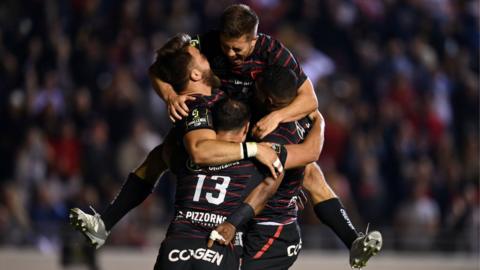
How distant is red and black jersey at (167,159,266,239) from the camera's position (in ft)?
17.7

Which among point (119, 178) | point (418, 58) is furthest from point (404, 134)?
point (119, 178)

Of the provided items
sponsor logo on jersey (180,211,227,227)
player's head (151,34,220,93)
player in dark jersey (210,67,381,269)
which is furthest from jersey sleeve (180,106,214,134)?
sponsor logo on jersey (180,211,227,227)

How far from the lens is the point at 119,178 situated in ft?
31.5

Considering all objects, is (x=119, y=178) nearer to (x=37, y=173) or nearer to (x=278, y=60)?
(x=37, y=173)

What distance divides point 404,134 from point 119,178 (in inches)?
107

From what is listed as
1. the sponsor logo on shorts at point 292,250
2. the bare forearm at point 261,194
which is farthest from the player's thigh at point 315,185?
the bare forearm at point 261,194

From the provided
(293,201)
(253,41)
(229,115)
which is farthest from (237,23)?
(293,201)

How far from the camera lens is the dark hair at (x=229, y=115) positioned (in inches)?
219

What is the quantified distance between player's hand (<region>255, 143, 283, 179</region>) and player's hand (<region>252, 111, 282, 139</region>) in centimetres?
8

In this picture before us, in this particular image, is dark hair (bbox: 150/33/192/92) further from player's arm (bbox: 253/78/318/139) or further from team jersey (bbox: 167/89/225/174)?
player's arm (bbox: 253/78/318/139)

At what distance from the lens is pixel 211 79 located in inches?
230

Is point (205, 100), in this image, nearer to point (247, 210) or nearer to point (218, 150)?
point (218, 150)

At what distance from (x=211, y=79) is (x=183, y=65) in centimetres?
17

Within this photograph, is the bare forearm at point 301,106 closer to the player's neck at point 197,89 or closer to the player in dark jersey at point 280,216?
the player in dark jersey at point 280,216
